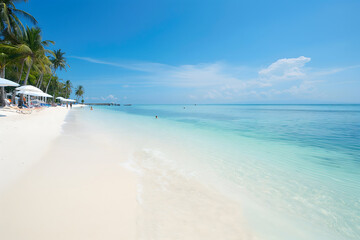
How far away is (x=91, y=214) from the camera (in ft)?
7.57

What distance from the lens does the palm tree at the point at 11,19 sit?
14.9 m

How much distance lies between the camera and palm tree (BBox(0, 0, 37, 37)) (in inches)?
588

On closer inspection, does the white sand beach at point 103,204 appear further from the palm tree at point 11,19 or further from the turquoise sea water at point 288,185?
the palm tree at point 11,19

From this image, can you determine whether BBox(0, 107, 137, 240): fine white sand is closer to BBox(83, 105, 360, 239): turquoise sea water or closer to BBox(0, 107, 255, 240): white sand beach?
BBox(0, 107, 255, 240): white sand beach

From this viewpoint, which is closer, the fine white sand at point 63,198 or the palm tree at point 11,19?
the fine white sand at point 63,198

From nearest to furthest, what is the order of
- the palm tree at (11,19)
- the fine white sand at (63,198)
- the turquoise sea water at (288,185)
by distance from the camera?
the fine white sand at (63,198) < the turquoise sea water at (288,185) < the palm tree at (11,19)

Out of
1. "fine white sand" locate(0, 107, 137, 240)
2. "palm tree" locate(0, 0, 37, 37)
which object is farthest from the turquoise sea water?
"palm tree" locate(0, 0, 37, 37)

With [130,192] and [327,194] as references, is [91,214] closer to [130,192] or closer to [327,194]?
[130,192]

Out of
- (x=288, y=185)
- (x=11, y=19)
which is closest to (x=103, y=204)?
(x=288, y=185)

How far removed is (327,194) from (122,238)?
13.7 ft

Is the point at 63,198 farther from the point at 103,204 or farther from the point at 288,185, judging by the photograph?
the point at 288,185

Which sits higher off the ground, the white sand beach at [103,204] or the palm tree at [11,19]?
the palm tree at [11,19]

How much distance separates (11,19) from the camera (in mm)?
16188

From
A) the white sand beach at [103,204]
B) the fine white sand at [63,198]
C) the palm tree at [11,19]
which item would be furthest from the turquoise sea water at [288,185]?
Answer: the palm tree at [11,19]
